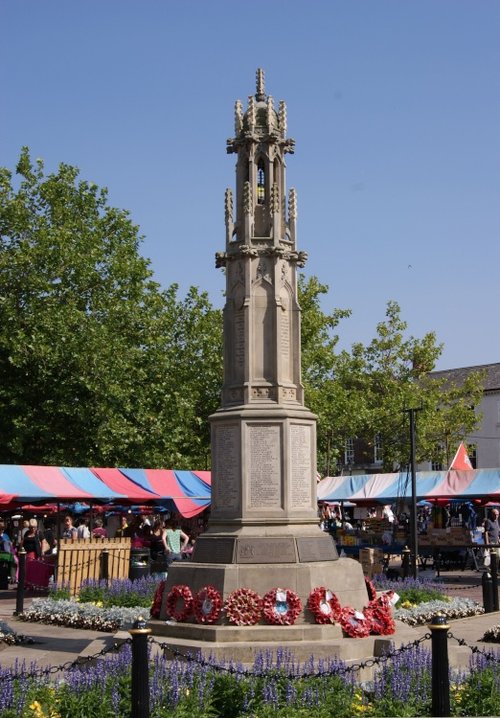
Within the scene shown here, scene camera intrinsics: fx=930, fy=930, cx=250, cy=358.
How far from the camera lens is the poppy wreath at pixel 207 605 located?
36.9 feet

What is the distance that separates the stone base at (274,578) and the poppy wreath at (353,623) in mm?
394

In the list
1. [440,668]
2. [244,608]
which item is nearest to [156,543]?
[244,608]

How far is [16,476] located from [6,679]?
1585cm

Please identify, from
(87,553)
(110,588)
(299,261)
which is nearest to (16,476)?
(87,553)

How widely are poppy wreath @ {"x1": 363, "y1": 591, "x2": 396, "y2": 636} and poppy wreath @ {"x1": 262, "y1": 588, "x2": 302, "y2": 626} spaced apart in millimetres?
1059

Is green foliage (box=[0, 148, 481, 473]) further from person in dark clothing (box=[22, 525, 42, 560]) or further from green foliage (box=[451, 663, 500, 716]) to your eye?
green foliage (box=[451, 663, 500, 716])

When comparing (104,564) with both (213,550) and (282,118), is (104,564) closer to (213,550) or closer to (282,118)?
(213,550)

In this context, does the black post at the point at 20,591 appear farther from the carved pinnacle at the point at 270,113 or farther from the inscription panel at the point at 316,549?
the carved pinnacle at the point at 270,113

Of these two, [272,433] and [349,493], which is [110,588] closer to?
[272,433]


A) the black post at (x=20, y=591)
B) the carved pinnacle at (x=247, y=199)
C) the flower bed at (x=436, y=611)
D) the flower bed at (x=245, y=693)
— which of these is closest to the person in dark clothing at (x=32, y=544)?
the black post at (x=20, y=591)

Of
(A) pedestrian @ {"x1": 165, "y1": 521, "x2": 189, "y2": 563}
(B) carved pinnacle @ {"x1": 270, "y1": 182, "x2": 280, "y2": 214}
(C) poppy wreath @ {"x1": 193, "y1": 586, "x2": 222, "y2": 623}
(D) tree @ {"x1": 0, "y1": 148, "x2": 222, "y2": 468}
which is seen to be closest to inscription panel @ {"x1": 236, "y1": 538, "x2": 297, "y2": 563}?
(C) poppy wreath @ {"x1": 193, "y1": 586, "x2": 222, "y2": 623}

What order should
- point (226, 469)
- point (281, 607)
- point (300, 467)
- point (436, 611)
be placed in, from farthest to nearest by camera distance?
point (436, 611), point (300, 467), point (226, 469), point (281, 607)

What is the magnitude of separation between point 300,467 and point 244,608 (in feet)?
7.22

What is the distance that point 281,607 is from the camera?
1127 cm
